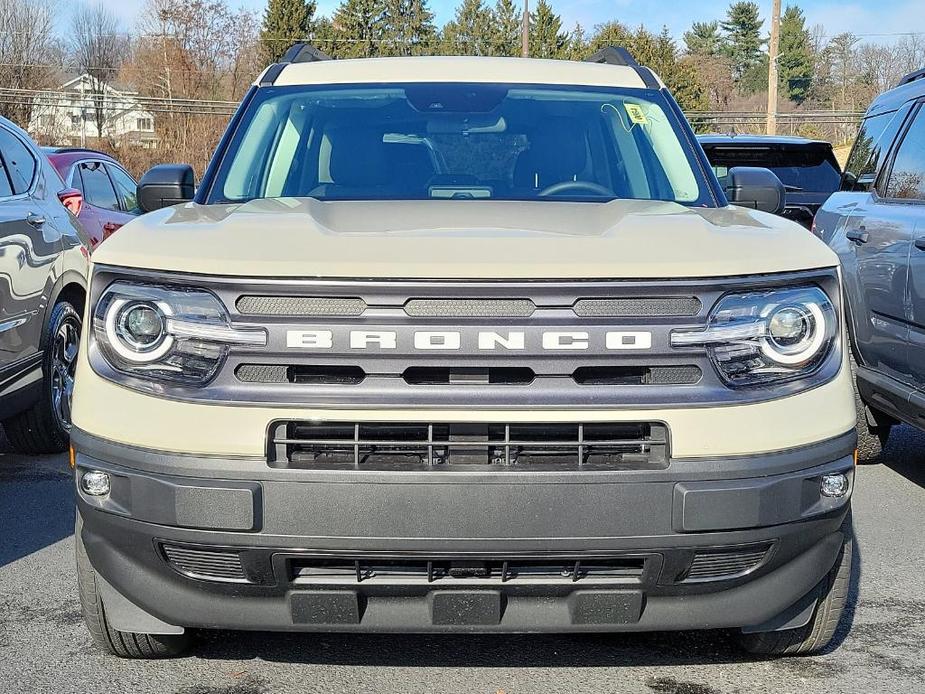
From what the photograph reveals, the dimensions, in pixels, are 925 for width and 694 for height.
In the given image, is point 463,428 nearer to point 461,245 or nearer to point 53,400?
point 461,245

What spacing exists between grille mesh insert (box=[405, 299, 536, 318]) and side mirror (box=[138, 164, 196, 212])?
1.83 metres

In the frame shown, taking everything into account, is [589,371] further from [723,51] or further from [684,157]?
[723,51]

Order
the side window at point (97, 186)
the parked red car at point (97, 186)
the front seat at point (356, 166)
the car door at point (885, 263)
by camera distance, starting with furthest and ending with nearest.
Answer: the side window at point (97, 186) < the parked red car at point (97, 186) < the car door at point (885, 263) < the front seat at point (356, 166)

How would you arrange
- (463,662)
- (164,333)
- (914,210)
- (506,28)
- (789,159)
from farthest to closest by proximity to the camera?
(506,28)
(789,159)
(914,210)
(463,662)
(164,333)

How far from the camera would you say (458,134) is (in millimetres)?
4227

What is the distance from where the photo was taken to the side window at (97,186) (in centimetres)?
Result: 991

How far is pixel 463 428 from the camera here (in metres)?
2.60

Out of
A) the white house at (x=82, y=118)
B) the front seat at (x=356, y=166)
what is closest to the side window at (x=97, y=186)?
the front seat at (x=356, y=166)

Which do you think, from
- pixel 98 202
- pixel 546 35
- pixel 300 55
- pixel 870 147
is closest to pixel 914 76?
pixel 870 147

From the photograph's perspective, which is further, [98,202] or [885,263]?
[98,202]

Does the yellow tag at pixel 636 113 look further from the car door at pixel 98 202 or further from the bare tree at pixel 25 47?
the bare tree at pixel 25 47

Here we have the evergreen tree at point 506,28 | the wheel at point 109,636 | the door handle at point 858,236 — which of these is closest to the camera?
the wheel at point 109,636

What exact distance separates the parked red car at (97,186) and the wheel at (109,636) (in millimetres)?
6384

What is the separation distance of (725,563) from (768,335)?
0.57 metres
